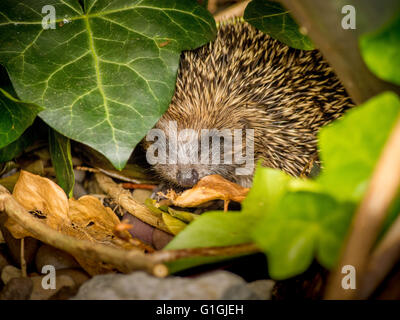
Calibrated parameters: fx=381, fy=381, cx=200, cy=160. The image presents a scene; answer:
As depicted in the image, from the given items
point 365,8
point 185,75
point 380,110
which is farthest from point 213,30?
point 380,110

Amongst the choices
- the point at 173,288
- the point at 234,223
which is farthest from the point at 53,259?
the point at 234,223

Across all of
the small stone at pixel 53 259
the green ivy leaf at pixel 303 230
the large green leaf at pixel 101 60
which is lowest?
the small stone at pixel 53 259

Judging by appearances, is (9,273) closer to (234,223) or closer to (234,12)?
(234,223)

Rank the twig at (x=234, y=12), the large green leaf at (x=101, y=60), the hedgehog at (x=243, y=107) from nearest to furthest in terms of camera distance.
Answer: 1. the large green leaf at (x=101, y=60)
2. the hedgehog at (x=243, y=107)
3. the twig at (x=234, y=12)

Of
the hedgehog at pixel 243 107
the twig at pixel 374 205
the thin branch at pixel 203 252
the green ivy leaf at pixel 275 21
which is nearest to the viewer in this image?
the twig at pixel 374 205

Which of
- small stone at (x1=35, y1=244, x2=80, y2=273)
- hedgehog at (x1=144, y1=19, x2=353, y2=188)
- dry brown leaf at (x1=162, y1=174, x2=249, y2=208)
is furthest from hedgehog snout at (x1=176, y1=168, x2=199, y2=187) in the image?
small stone at (x1=35, y1=244, x2=80, y2=273)

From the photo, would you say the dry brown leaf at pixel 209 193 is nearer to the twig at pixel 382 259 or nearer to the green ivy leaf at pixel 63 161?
the green ivy leaf at pixel 63 161

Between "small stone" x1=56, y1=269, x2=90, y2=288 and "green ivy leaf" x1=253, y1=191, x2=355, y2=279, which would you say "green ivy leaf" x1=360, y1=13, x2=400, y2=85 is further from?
"small stone" x1=56, y1=269, x2=90, y2=288

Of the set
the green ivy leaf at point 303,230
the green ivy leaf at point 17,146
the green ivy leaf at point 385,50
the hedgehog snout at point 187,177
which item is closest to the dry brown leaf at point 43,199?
the green ivy leaf at point 17,146
